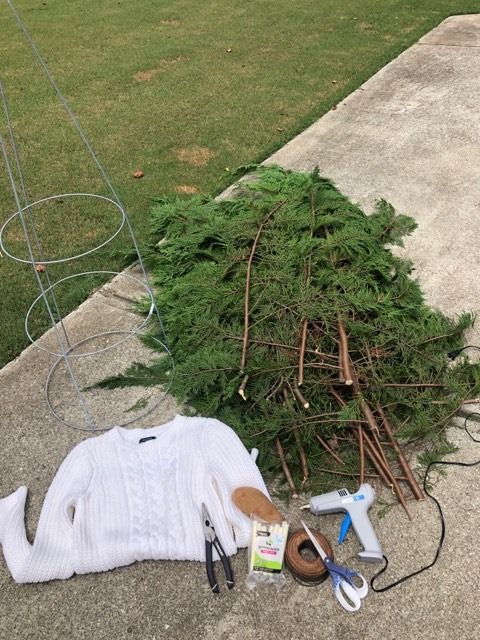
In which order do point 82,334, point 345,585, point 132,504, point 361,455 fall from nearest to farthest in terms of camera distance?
point 345,585
point 132,504
point 361,455
point 82,334

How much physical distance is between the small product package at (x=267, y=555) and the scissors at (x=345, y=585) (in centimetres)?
16

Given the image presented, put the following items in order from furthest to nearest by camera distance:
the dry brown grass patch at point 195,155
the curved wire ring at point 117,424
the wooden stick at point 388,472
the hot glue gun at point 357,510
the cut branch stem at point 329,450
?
the dry brown grass patch at point 195,155 < the curved wire ring at point 117,424 < the cut branch stem at point 329,450 < the wooden stick at point 388,472 < the hot glue gun at point 357,510

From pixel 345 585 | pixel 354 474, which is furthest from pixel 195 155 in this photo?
pixel 345 585

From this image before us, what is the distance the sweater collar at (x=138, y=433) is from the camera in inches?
104

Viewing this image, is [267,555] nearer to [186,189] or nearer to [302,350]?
[302,350]

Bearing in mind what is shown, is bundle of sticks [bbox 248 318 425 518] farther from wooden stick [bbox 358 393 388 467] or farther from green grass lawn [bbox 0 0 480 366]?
green grass lawn [bbox 0 0 480 366]

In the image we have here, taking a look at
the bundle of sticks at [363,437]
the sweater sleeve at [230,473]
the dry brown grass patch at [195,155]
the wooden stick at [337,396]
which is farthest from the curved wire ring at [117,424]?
the dry brown grass patch at [195,155]

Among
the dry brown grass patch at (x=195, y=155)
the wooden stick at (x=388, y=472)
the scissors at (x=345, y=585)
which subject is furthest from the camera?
the dry brown grass patch at (x=195, y=155)

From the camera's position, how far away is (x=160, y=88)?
649cm

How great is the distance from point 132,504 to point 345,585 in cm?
92

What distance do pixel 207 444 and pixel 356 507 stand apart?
2.28ft

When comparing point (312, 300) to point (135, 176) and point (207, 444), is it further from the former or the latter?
point (135, 176)

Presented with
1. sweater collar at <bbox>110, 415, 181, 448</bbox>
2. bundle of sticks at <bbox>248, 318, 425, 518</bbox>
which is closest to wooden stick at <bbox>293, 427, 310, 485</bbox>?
bundle of sticks at <bbox>248, 318, 425, 518</bbox>

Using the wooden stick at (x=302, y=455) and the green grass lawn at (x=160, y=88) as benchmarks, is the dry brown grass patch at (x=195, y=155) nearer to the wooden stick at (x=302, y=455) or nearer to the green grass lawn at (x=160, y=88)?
the green grass lawn at (x=160, y=88)
